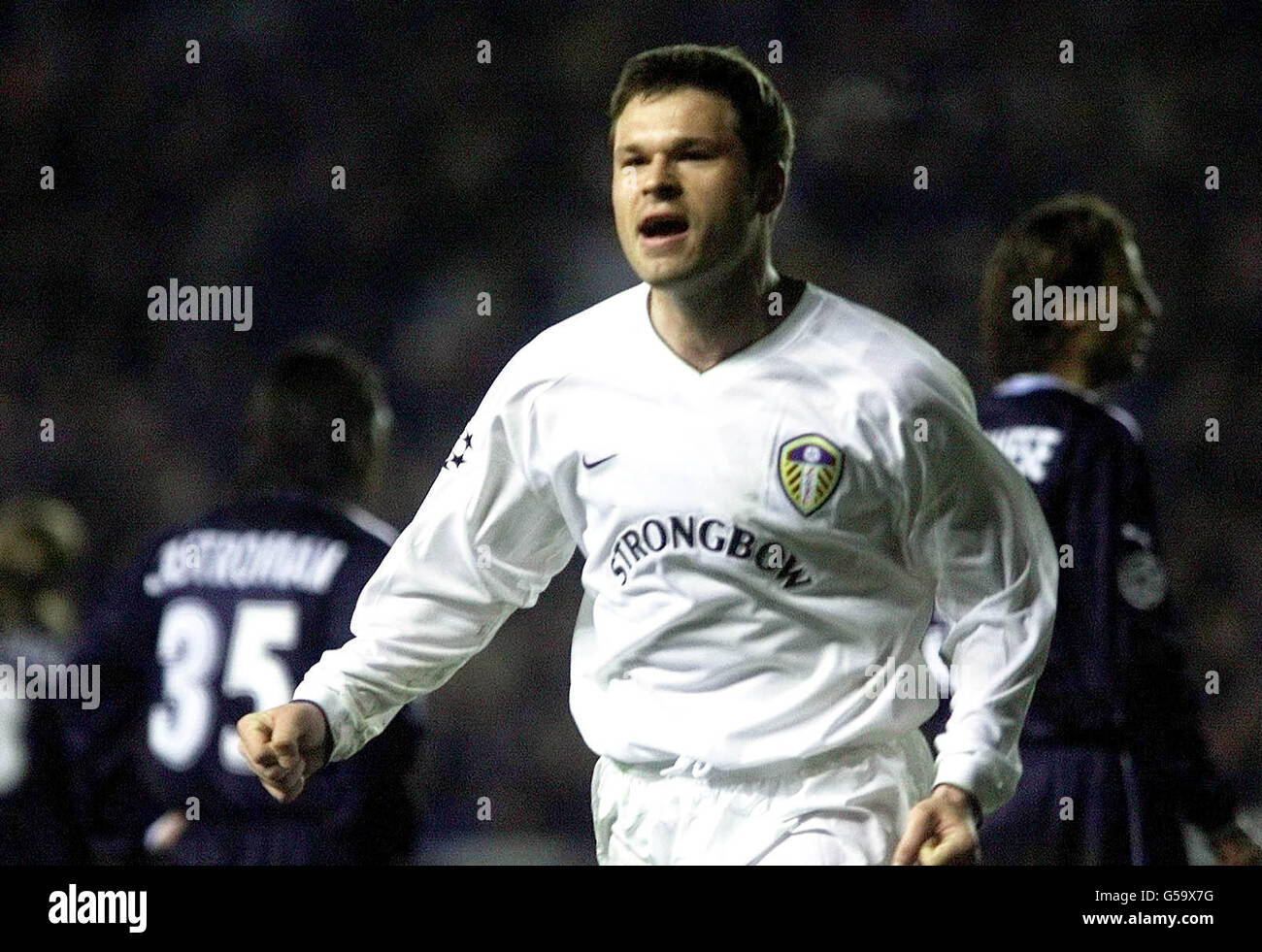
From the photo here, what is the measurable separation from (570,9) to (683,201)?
2.86m

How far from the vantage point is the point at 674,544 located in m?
3.18

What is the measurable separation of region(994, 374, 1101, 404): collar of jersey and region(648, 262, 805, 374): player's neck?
4.37 feet

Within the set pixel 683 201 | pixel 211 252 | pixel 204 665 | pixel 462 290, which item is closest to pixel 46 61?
pixel 211 252

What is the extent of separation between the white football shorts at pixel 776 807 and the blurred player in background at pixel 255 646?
4.92 feet

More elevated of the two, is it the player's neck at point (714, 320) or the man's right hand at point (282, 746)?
the player's neck at point (714, 320)

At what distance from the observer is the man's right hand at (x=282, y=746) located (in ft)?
9.95

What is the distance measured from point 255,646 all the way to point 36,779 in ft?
2.07
